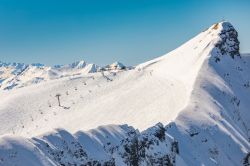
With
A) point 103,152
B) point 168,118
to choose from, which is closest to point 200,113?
point 168,118

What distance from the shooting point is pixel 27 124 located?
10719cm

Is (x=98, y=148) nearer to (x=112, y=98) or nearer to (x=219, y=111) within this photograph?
(x=219, y=111)

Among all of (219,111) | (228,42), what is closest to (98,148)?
(219,111)

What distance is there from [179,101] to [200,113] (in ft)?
29.4

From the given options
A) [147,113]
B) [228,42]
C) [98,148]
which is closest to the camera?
[98,148]

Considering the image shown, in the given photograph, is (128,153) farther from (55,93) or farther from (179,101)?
(55,93)

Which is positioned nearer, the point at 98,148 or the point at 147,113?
the point at 98,148

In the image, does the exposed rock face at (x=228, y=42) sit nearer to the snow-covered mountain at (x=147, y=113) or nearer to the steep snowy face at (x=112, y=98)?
the snow-covered mountain at (x=147, y=113)

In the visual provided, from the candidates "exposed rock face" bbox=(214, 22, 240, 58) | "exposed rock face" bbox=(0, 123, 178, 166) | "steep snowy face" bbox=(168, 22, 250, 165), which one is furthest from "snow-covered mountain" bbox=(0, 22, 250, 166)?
"steep snowy face" bbox=(168, 22, 250, 165)

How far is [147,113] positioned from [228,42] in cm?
4818

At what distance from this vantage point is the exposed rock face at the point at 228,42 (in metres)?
140

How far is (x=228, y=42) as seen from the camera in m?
144

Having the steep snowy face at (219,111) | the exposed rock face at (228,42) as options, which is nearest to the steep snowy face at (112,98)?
the exposed rock face at (228,42)

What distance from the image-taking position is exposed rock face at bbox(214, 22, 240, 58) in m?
140
